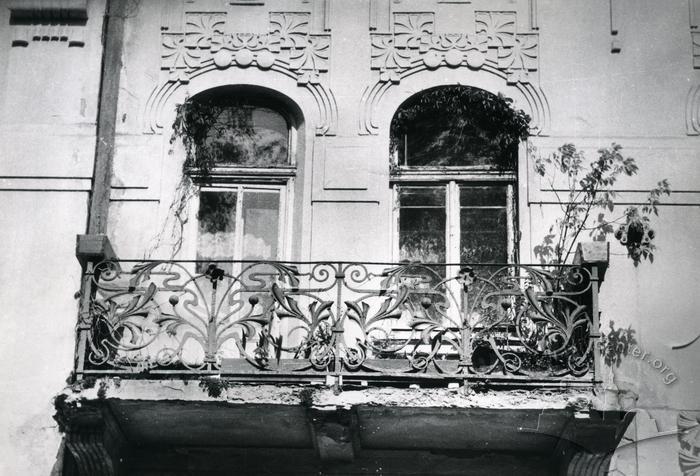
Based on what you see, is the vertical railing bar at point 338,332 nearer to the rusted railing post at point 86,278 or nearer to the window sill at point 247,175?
the window sill at point 247,175

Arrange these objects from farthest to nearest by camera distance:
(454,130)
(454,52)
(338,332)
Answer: (454,130)
(454,52)
(338,332)

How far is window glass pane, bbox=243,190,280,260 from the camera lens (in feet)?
37.6

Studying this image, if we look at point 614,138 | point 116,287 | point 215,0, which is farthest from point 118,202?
point 614,138

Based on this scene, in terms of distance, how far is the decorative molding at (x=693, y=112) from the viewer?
446 inches

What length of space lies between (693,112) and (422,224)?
2.53 m

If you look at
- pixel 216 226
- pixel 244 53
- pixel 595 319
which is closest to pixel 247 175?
pixel 216 226

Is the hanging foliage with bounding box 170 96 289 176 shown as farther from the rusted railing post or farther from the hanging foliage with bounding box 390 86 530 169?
the rusted railing post

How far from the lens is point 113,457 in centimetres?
1022

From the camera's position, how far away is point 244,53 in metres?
11.8

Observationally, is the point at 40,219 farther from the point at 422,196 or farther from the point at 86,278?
the point at 422,196

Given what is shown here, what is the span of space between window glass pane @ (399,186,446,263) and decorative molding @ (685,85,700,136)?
2.18 metres

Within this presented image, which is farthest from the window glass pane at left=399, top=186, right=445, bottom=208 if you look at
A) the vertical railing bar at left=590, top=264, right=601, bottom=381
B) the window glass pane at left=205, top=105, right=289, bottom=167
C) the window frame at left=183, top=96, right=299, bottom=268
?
the vertical railing bar at left=590, top=264, right=601, bottom=381

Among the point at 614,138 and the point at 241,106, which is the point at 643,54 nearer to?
the point at 614,138

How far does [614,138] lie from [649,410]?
7.83 feet
